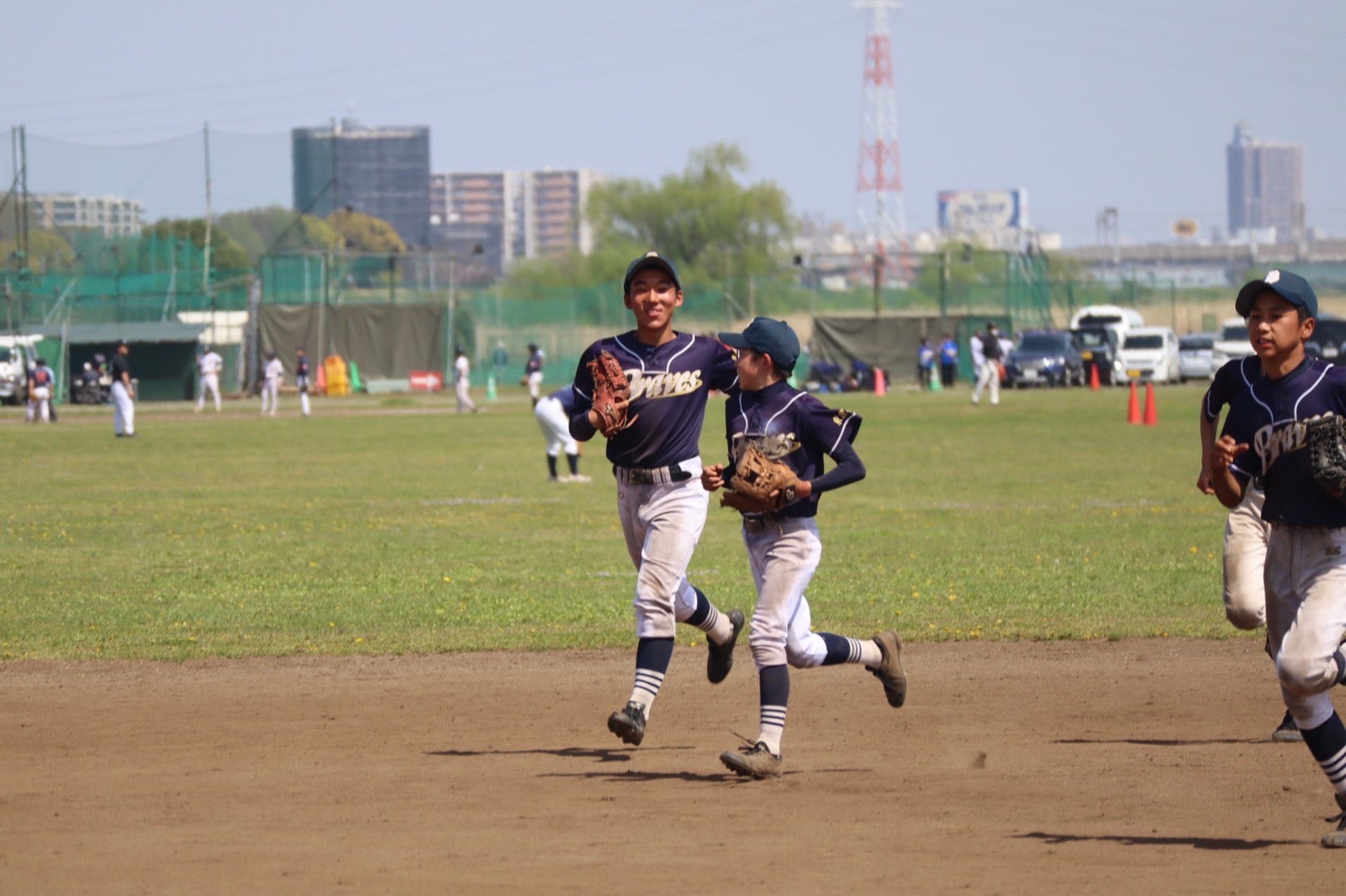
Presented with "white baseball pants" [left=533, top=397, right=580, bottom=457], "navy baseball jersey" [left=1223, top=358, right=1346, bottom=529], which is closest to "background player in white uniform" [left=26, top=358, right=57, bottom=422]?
"white baseball pants" [left=533, top=397, right=580, bottom=457]

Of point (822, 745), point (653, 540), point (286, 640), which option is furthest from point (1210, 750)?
point (286, 640)

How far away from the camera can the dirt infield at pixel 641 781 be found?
537 centimetres

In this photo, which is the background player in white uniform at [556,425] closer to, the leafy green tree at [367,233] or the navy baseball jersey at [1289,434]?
the navy baseball jersey at [1289,434]

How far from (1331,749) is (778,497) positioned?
2.24 metres

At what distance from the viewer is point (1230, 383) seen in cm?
615

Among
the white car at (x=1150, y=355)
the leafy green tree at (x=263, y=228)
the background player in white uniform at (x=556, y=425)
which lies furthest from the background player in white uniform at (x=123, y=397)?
the white car at (x=1150, y=355)

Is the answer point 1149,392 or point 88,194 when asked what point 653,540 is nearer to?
point 1149,392

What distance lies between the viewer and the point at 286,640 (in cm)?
1026

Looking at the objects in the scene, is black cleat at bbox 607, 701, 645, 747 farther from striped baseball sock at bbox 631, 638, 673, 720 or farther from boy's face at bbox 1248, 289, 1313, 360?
boy's face at bbox 1248, 289, 1313, 360

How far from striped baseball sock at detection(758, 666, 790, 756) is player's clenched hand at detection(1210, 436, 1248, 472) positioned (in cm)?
193

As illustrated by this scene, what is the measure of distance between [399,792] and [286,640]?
13.2ft

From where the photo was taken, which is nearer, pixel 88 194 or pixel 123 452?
pixel 123 452

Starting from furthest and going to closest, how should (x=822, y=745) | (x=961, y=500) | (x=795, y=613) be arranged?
(x=961, y=500) → (x=822, y=745) → (x=795, y=613)

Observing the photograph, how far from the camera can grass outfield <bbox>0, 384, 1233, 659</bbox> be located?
1065 cm
